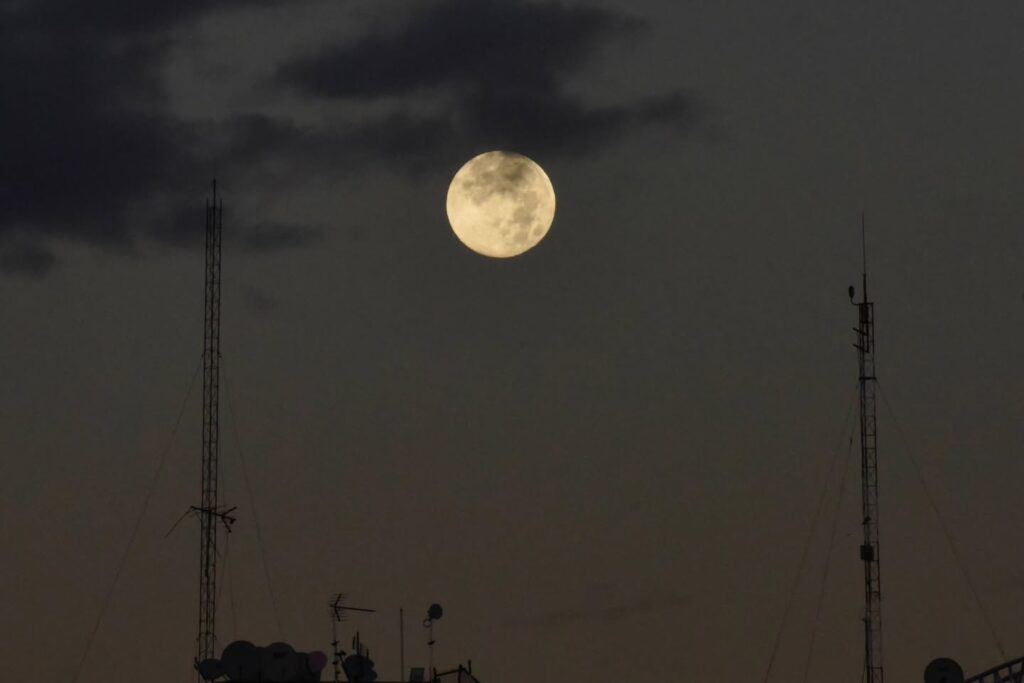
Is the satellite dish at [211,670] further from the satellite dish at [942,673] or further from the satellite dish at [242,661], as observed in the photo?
the satellite dish at [942,673]

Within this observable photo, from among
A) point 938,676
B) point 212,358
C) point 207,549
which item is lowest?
point 938,676

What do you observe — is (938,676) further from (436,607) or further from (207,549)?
(207,549)

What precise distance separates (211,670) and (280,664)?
566 centimetres

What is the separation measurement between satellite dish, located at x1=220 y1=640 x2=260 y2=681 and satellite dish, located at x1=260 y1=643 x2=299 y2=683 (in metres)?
0.53

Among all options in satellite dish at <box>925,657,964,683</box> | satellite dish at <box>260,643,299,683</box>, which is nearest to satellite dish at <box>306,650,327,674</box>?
satellite dish at <box>260,643,299,683</box>

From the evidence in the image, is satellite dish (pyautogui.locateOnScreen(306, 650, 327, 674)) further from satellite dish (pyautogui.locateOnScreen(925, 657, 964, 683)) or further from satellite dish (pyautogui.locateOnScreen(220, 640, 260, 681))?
satellite dish (pyautogui.locateOnScreen(925, 657, 964, 683))

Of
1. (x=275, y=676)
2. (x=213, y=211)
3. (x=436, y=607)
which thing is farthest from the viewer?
(x=213, y=211)

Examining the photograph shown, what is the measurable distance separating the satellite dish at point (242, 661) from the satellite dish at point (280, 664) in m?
0.53

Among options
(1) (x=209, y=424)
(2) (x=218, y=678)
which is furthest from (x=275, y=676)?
(1) (x=209, y=424)

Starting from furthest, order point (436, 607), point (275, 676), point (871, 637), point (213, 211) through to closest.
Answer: point (213, 211), point (871, 637), point (436, 607), point (275, 676)

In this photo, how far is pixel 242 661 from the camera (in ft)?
351

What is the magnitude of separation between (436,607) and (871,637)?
884 inches

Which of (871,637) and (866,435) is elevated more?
(866,435)

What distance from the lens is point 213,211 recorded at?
440 ft
